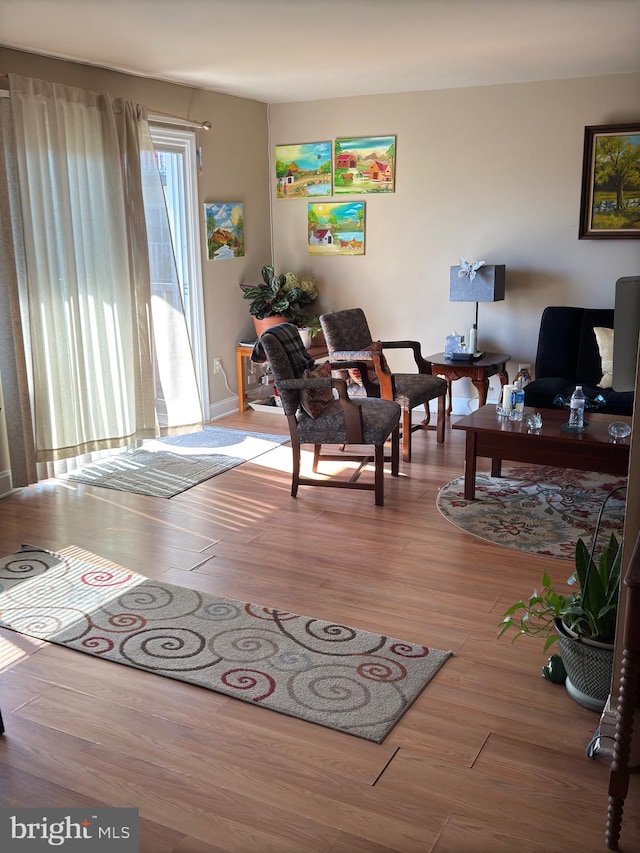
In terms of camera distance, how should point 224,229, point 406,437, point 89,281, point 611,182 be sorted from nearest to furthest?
point 89,281
point 406,437
point 611,182
point 224,229

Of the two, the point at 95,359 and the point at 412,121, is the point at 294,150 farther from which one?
the point at 95,359

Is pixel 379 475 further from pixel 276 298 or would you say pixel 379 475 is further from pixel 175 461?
pixel 276 298

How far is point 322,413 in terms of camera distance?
459 cm

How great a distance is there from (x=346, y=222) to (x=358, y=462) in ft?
7.77

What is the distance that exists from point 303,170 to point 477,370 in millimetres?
2371

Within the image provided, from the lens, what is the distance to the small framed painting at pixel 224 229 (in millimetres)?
6242

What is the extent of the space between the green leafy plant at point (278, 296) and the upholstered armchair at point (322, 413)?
1704mm

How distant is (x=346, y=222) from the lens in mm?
6602

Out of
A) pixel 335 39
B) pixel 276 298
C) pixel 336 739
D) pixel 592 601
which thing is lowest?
pixel 336 739

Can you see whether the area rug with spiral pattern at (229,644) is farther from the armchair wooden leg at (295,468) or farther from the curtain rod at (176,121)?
the curtain rod at (176,121)

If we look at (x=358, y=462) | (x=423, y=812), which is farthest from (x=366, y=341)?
(x=423, y=812)

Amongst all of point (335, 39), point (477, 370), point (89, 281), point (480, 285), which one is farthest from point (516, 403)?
point (89, 281)

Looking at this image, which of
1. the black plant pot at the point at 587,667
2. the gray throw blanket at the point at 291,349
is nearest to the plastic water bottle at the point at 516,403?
the gray throw blanket at the point at 291,349

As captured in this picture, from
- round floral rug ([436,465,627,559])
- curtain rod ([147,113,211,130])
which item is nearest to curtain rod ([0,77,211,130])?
curtain rod ([147,113,211,130])
